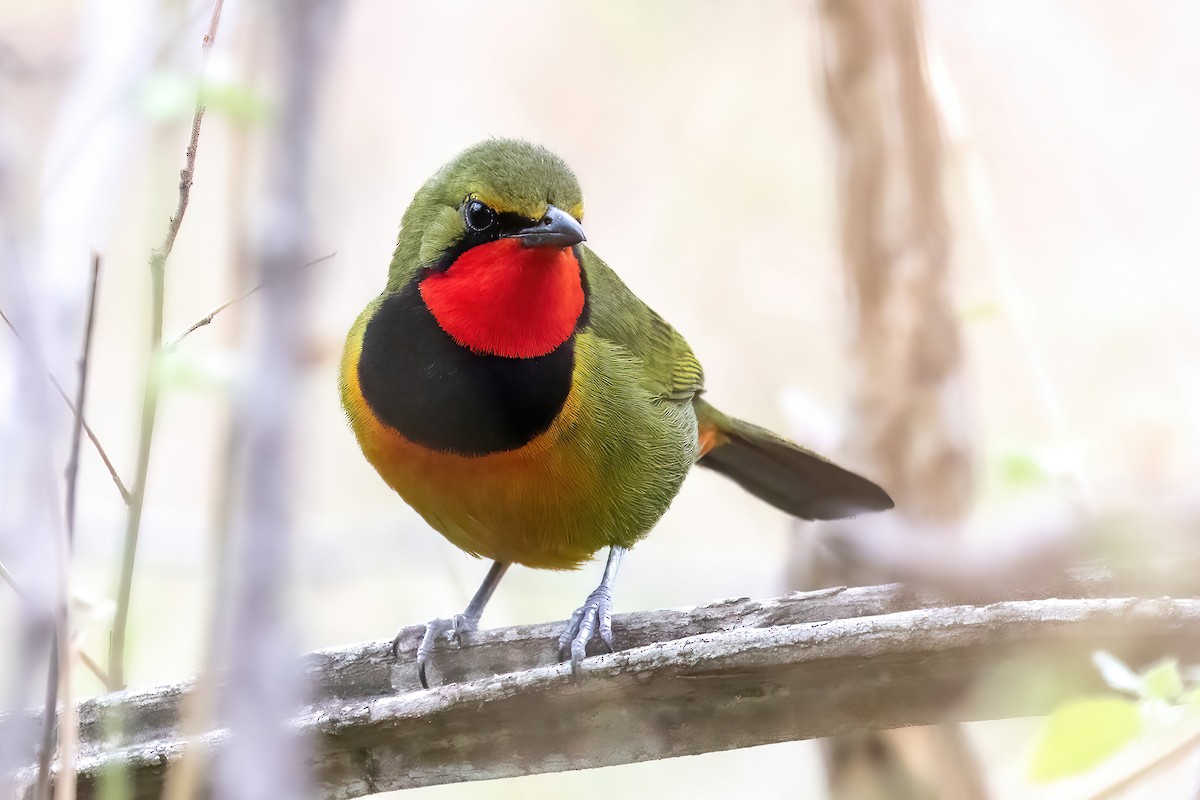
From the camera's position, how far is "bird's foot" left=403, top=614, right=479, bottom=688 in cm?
300

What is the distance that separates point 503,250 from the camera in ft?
9.71

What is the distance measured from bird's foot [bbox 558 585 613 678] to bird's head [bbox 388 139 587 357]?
2.16 feet

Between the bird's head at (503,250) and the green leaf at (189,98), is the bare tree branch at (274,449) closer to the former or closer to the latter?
the green leaf at (189,98)

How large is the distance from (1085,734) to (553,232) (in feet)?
5.29

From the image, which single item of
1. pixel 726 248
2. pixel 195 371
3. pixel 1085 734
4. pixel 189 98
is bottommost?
pixel 1085 734

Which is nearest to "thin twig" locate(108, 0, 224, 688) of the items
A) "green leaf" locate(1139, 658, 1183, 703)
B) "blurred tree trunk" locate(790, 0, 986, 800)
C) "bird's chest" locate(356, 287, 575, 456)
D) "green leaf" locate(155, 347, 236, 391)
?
"green leaf" locate(155, 347, 236, 391)

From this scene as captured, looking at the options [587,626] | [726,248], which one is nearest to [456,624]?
[587,626]

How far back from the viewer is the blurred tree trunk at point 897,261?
13.7ft

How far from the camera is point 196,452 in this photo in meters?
5.82

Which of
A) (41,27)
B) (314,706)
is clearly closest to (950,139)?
(314,706)

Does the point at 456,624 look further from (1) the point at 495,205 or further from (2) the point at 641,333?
(1) the point at 495,205

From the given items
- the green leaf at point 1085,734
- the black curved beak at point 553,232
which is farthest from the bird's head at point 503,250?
the green leaf at point 1085,734

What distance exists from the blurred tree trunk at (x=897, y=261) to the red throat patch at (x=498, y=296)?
1.61m

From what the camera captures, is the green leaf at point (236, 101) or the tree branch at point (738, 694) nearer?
the green leaf at point (236, 101)
